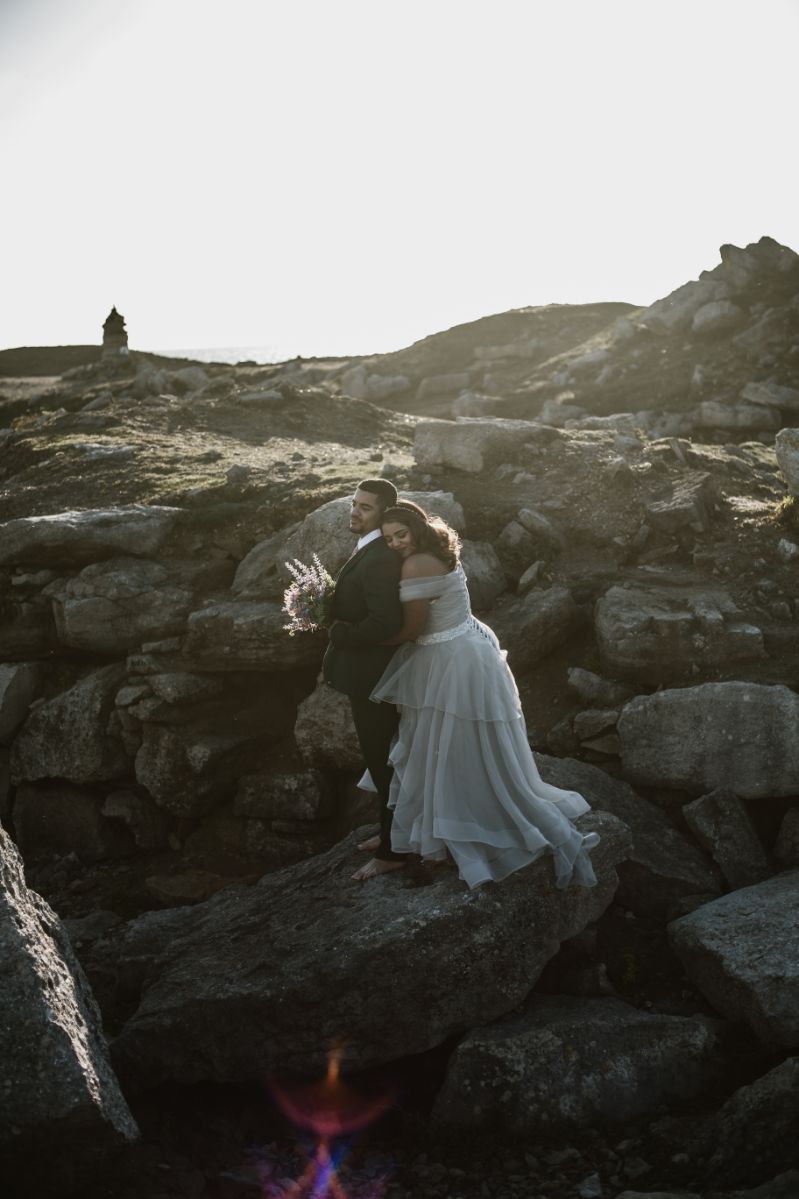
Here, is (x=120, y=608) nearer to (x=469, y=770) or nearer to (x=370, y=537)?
(x=370, y=537)

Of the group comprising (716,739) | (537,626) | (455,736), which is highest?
(537,626)

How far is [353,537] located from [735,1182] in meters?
7.68

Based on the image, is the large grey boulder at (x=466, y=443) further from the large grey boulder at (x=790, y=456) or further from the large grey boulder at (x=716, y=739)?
the large grey boulder at (x=716, y=739)

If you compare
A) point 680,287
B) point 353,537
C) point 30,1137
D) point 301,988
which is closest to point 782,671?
point 353,537

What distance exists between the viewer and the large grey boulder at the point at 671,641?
10336mm

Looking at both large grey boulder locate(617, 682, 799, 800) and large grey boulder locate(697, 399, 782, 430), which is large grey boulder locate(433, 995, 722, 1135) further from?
large grey boulder locate(697, 399, 782, 430)

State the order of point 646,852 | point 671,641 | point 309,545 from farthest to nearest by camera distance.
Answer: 1. point 309,545
2. point 671,641
3. point 646,852

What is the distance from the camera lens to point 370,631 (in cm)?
714

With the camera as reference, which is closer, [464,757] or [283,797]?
[464,757]

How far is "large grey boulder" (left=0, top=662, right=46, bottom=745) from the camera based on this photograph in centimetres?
1239

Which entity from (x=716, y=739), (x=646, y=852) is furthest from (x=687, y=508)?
(x=646, y=852)

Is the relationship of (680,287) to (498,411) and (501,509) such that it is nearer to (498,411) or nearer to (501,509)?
(498,411)

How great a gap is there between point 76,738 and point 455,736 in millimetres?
6518

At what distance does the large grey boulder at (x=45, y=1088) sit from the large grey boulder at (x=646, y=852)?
15.1 feet
